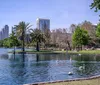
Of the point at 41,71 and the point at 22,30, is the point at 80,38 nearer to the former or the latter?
the point at 22,30

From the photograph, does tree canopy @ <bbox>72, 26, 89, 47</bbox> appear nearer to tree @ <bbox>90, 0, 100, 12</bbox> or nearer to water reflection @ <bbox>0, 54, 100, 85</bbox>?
water reflection @ <bbox>0, 54, 100, 85</bbox>

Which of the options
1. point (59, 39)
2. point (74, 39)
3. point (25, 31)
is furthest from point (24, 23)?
point (59, 39)

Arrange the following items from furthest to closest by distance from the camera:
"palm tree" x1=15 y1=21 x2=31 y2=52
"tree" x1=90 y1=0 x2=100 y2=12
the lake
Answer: "palm tree" x1=15 y1=21 x2=31 y2=52 → the lake → "tree" x1=90 y1=0 x2=100 y2=12

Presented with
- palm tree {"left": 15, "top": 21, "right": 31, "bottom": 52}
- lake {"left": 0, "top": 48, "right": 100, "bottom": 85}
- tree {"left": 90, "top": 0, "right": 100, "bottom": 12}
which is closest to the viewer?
tree {"left": 90, "top": 0, "right": 100, "bottom": 12}

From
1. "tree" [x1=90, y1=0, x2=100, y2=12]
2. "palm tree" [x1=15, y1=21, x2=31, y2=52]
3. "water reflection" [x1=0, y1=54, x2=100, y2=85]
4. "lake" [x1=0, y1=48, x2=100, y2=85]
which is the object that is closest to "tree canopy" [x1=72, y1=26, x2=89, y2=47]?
Answer: "palm tree" [x1=15, y1=21, x2=31, y2=52]

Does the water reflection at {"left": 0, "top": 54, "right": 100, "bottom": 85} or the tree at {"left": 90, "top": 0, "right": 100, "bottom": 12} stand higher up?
the tree at {"left": 90, "top": 0, "right": 100, "bottom": 12}

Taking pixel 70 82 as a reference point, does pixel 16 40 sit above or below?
above

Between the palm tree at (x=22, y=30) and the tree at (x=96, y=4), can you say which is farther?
the palm tree at (x=22, y=30)

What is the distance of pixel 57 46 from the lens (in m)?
142

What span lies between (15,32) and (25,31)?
5.18 m

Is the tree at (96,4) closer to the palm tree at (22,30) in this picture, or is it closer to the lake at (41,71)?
the lake at (41,71)

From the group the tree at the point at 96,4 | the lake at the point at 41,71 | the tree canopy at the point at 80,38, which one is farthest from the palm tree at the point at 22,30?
the tree at the point at 96,4

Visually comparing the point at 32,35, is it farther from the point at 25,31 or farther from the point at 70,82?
the point at 70,82

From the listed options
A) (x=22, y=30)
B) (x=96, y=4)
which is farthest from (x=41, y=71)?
(x=22, y=30)
